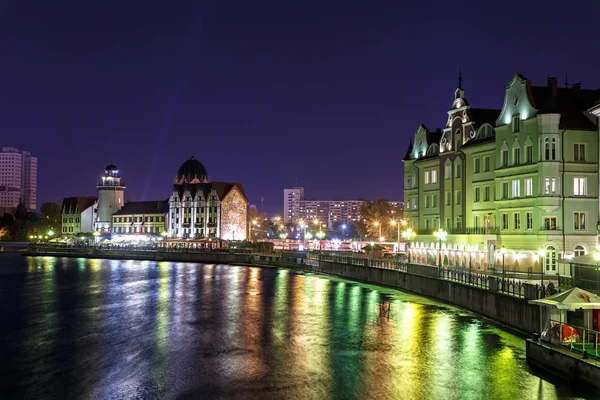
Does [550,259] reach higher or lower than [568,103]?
lower

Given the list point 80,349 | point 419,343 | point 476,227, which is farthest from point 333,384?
point 476,227

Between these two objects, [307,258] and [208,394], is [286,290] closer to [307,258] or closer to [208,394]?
[307,258]

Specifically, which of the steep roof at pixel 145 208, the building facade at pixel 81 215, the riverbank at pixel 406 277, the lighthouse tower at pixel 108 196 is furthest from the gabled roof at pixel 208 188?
the building facade at pixel 81 215

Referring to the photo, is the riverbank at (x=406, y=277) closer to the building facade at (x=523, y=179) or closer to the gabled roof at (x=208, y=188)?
the building facade at (x=523, y=179)

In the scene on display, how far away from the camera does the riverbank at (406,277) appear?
119 ft

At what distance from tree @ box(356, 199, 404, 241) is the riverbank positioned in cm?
3824

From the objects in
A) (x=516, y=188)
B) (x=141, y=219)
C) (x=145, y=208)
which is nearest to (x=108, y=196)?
(x=145, y=208)

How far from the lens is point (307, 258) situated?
97188 mm

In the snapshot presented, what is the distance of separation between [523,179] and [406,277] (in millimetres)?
14082

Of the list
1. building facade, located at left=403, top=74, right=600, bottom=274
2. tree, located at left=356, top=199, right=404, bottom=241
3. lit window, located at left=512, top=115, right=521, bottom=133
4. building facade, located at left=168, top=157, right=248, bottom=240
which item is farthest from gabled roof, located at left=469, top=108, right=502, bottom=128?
building facade, located at left=168, top=157, right=248, bottom=240

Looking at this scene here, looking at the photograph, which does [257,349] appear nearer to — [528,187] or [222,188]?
[528,187]

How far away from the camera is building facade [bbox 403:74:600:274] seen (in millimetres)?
53875

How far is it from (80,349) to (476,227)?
1743 inches

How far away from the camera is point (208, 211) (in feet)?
532
